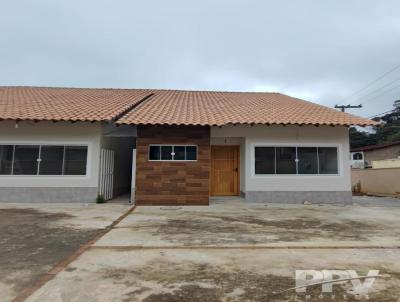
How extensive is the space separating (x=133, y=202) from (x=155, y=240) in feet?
18.9

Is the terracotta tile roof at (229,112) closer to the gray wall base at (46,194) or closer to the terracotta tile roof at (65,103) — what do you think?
the terracotta tile roof at (65,103)

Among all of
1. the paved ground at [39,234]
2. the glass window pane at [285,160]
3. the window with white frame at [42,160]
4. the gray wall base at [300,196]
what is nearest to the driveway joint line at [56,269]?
the paved ground at [39,234]

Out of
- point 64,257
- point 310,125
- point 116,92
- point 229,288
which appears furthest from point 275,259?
point 116,92

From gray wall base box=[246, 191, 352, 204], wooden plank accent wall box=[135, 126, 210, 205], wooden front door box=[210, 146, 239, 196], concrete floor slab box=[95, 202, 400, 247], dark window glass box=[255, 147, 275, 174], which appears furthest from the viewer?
wooden front door box=[210, 146, 239, 196]

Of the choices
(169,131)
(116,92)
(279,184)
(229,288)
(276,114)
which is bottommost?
(229,288)

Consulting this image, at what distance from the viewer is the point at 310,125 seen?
12.4 meters

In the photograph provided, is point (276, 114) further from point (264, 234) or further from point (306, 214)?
point (264, 234)

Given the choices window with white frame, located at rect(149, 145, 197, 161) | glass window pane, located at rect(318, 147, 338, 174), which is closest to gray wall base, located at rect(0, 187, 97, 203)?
window with white frame, located at rect(149, 145, 197, 161)

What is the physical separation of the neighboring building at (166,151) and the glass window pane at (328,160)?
39 millimetres

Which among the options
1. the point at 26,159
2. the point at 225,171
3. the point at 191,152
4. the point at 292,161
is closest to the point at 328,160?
the point at 292,161

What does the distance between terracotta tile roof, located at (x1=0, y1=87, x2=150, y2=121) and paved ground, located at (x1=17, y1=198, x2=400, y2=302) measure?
4809mm

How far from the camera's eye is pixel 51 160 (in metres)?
12.1

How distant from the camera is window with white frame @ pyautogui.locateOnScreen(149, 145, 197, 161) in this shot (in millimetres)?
12134

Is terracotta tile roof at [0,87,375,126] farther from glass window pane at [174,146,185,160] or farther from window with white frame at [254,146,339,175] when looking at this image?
window with white frame at [254,146,339,175]
